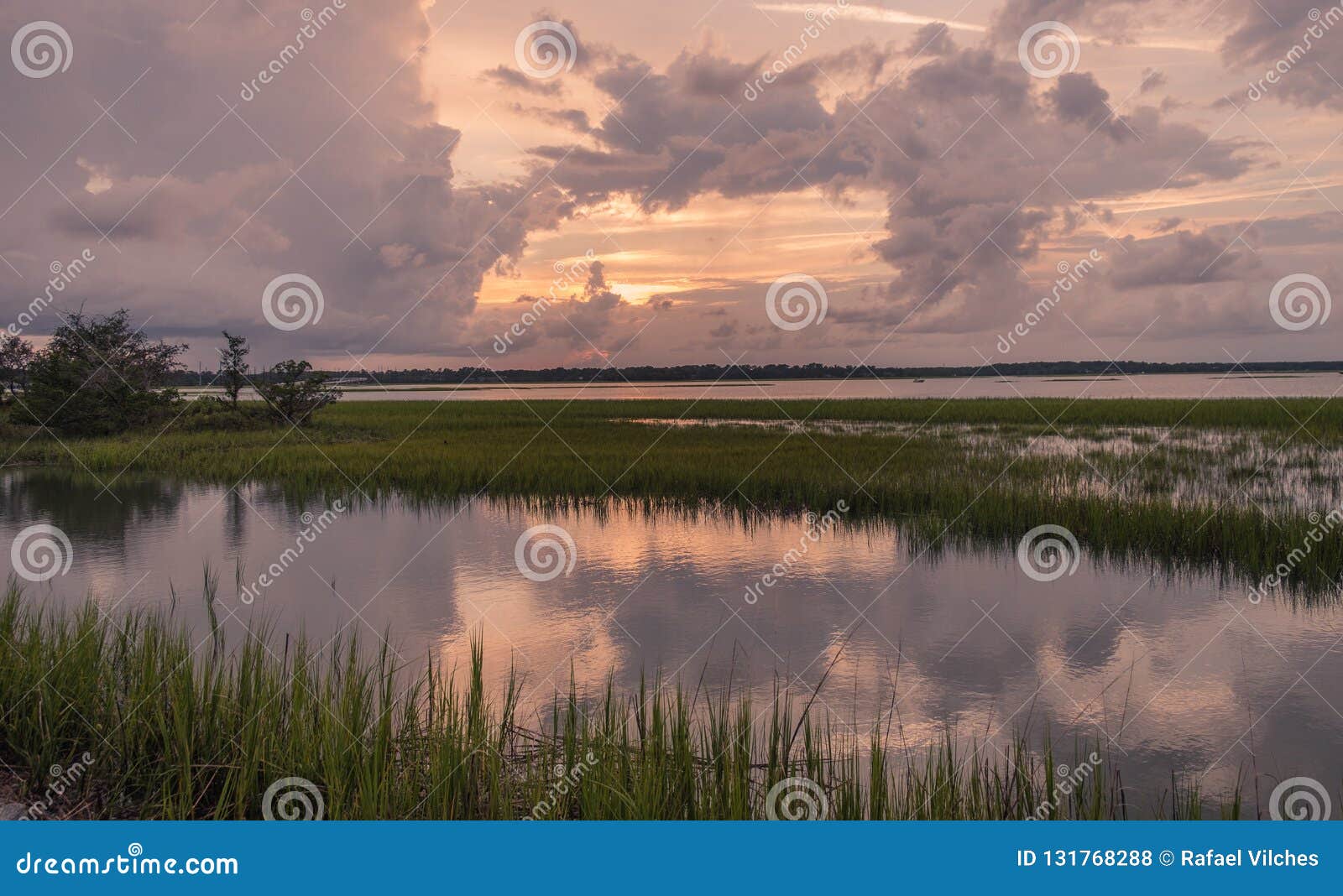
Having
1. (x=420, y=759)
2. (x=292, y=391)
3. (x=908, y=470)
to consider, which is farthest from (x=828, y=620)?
(x=292, y=391)

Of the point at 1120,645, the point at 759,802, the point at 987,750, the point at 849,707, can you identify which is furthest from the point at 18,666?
the point at 1120,645

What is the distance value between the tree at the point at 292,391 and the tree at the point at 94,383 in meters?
3.90

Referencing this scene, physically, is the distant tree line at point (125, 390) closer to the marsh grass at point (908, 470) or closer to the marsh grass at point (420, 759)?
the marsh grass at point (908, 470)

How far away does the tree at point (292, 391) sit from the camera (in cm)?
3434

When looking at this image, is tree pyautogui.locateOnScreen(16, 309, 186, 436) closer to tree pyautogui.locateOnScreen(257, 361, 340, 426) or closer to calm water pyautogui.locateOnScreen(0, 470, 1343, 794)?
tree pyautogui.locateOnScreen(257, 361, 340, 426)

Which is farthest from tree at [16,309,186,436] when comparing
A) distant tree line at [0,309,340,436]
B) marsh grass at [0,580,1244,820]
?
marsh grass at [0,580,1244,820]

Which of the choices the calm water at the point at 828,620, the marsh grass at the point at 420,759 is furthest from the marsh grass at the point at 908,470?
the marsh grass at the point at 420,759

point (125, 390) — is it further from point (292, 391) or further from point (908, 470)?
point (908, 470)

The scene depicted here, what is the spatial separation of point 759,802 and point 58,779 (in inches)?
165

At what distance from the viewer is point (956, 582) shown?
10914 mm

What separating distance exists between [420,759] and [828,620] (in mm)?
5615

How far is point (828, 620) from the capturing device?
9.41 metres

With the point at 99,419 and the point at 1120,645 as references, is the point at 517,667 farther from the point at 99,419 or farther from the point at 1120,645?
the point at 99,419

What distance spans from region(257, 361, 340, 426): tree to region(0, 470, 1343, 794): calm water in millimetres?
19907
